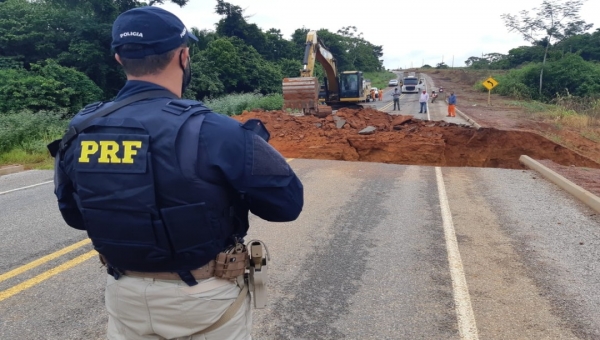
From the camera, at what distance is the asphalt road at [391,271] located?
3.70 m

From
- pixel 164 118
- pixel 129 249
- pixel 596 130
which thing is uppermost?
pixel 164 118

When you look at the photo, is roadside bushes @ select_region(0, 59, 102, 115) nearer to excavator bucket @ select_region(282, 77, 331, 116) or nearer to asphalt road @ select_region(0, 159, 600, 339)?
excavator bucket @ select_region(282, 77, 331, 116)

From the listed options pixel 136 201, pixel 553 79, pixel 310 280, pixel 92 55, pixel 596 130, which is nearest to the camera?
pixel 136 201

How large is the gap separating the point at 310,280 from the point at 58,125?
14.1 meters

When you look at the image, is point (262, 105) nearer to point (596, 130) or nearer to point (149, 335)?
point (596, 130)

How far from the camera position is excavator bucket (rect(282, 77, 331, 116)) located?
20.6 meters

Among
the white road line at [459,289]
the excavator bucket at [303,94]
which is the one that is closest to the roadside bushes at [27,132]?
the excavator bucket at [303,94]

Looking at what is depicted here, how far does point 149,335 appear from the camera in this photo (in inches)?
70.6

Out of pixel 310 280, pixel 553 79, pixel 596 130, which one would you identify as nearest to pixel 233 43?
pixel 553 79

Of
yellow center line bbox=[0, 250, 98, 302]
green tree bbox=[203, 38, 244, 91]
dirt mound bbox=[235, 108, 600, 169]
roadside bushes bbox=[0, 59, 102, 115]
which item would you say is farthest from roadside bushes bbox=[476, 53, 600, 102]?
yellow center line bbox=[0, 250, 98, 302]

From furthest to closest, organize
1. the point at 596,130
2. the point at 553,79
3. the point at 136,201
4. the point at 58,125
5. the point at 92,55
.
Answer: the point at 553,79, the point at 92,55, the point at 596,130, the point at 58,125, the point at 136,201

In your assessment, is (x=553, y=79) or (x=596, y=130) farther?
(x=553, y=79)

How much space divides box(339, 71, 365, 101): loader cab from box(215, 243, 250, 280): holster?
2873 cm

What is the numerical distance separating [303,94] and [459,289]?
56.4 feet
